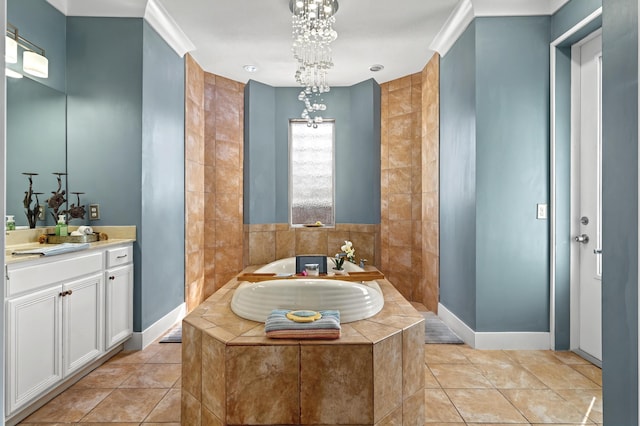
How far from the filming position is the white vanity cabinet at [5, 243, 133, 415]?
1817 millimetres

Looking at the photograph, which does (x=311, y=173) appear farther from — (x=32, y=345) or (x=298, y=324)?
(x=32, y=345)

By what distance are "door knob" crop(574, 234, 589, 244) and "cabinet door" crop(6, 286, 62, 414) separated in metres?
3.44

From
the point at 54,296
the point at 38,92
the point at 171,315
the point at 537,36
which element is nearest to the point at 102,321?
the point at 54,296

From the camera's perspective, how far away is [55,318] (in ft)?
6.82

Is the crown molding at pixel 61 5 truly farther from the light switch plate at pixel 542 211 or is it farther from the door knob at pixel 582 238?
the door knob at pixel 582 238

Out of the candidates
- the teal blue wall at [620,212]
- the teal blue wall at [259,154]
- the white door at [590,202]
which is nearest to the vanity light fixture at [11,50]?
Result: the teal blue wall at [259,154]

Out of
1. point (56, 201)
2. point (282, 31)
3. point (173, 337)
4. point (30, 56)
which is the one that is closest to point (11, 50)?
point (30, 56)

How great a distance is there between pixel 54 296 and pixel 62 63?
5.92 ft

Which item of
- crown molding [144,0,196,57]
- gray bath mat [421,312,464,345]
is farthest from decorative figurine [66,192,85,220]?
gray bath mat [421,312,464,345]

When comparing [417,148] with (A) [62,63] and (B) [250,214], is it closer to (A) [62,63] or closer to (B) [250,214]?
(B) [250,214]

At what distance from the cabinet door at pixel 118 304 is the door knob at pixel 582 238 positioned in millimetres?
3327

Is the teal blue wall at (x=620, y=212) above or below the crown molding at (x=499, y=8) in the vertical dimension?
below

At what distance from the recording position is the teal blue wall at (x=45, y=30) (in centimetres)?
243

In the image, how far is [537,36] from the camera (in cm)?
285
